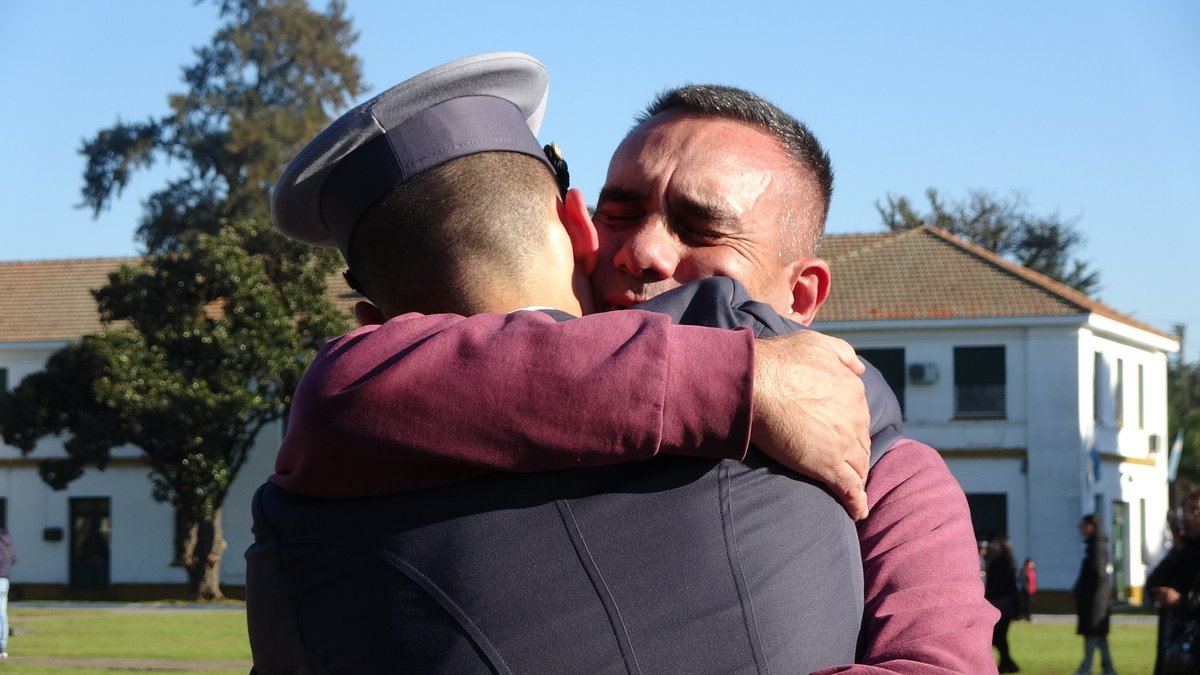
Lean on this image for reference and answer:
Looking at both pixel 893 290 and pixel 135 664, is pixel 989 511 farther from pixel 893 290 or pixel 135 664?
pixel 135 664

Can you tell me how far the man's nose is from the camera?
2.43 m

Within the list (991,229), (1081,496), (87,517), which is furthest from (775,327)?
(991,229)

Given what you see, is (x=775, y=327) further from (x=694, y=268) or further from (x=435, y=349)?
(x=694, y=268)

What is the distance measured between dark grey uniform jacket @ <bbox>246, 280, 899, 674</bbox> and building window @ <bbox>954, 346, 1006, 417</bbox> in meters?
40.3

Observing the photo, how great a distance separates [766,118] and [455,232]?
79 cm

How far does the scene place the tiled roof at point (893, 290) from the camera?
4141 centimetres

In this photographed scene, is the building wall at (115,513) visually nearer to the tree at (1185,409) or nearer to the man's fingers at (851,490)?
the tree at (1185,409)

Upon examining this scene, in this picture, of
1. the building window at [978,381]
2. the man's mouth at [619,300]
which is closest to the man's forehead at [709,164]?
the man's mouth at [619,300]

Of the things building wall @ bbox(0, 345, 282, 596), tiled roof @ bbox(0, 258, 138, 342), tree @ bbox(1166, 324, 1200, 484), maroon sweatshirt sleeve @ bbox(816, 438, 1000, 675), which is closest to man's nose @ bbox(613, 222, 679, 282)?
maroon sweatshirt sleeve @ bbox(816, 438, 1000, 675)

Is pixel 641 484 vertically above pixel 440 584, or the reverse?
pixel 641 484

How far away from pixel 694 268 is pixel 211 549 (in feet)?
131

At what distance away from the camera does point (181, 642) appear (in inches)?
953

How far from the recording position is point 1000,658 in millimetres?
18984

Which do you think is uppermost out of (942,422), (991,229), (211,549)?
(991,229)
